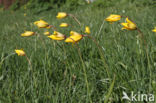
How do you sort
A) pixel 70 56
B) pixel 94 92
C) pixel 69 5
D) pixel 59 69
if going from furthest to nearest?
pixel 69 5
pixel 70 56
pixel 59 69
pixel 94 92

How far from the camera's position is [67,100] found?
0.76 metres

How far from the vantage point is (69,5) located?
4918 millimetres

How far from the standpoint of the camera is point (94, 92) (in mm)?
823

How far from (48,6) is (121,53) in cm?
459

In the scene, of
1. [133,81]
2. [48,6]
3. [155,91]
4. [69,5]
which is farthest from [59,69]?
[48,6]

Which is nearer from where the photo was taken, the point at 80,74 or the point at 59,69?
the point at 80,74

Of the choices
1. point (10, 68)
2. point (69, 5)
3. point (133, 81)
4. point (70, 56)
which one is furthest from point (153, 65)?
point (69, 5)

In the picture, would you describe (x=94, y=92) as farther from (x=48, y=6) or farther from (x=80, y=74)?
(x=48, y=6)

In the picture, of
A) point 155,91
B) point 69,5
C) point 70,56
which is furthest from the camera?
point 69,5

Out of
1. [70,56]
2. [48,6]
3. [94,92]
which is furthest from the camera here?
[48,6]

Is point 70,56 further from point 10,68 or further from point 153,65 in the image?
point 153,65

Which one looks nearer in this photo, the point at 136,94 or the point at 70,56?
the point at 136,94

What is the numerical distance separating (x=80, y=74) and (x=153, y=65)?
352 millimetres

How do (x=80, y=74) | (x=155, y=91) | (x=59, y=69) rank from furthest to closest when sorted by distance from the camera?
(x=59, y=69)
(x=80, y=74)
(x=155, y=91)
